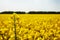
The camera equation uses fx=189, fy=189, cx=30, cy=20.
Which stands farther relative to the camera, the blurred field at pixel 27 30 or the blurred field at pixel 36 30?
the blurred field at pixel 36 30

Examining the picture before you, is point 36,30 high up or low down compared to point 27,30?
down

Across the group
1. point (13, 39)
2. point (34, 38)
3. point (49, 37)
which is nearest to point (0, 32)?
point (34, 38)

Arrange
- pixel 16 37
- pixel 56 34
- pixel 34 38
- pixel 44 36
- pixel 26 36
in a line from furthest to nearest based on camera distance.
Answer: pixel 56 34 < pixel 44 36 < pixel 34 38 < pixel 26 36 < pixel 16 37

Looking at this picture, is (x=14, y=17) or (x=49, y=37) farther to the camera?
(x=49, y=37)

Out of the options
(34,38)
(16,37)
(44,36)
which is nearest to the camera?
(16,37)

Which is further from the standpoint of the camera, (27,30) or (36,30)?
(36,30)

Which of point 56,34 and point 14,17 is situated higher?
point 14,17

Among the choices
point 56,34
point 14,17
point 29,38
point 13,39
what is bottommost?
point 56,34

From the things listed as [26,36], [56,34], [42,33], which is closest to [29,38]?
[26,36]

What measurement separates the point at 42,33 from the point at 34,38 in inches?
24.2

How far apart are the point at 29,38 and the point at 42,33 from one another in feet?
3.21

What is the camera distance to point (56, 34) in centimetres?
585

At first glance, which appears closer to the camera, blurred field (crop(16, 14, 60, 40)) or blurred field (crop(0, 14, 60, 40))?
blurred field (crop(0, 14, 60, 40))

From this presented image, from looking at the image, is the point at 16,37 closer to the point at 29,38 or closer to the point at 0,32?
the point at 29,38
